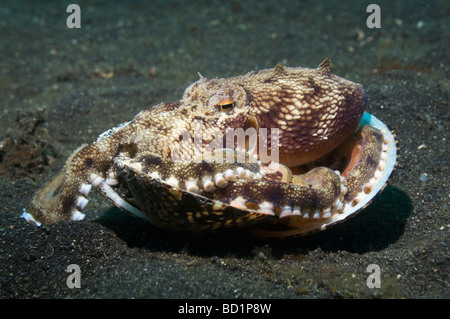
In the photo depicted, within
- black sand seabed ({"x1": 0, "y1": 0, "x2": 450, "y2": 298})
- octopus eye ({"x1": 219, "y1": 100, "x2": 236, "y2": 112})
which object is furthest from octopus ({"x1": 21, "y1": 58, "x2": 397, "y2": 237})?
black sand seabed ({"x1": 0, "y1": 0, "x2": 450, "y2": 298})

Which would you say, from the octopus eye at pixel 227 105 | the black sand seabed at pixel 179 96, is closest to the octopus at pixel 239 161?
the octopus eye at pixel 227 105

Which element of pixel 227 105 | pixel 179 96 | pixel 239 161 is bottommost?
pixel 179 96

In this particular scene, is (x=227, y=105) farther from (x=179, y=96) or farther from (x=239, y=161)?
(x=179, y=96)

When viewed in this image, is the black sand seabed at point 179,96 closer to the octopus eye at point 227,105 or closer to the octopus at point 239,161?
the octopus at point 239,161

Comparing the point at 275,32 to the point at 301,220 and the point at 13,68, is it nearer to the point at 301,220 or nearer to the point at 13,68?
the point at 13,68

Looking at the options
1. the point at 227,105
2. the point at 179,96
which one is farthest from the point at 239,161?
the point at 179,96

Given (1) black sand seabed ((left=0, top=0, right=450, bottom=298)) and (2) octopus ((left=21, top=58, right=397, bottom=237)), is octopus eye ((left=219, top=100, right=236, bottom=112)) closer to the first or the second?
(2) octopus ((left=21, top=58, right=397, bottom=237))
